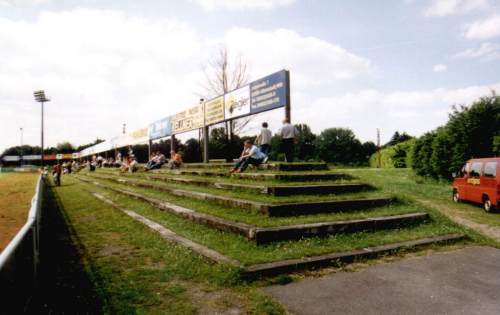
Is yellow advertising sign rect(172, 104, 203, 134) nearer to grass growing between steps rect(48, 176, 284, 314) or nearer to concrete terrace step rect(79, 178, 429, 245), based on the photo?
concrete terrace step rect(79, 178, 429, 245)

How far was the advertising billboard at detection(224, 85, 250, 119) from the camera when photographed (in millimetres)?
13906

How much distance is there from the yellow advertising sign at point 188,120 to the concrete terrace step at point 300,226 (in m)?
11.0

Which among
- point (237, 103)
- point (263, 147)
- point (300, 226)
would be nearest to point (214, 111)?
point (237, 103)

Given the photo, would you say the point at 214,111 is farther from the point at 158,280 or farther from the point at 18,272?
the point at 18,272

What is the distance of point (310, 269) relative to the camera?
4.73m

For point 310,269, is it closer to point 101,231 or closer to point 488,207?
point 101,231

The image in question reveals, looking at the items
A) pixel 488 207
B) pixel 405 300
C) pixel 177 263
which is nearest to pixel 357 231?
pixel 405 300

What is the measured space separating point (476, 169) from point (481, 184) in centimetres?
63

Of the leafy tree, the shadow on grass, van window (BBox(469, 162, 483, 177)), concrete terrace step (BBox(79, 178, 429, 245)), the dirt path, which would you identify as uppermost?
the leafy tree

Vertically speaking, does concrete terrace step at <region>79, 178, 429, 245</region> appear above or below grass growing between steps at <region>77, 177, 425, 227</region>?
below

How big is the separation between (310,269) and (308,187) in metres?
3.61

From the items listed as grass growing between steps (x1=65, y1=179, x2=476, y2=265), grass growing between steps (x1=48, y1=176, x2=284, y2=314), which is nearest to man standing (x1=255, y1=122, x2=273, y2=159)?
grass growing between steps (x1=65, y1=179, x2=476, y2=265)

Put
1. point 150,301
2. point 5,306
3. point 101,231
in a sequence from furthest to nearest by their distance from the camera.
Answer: point 101,231 → point 150,301 → point 5,306

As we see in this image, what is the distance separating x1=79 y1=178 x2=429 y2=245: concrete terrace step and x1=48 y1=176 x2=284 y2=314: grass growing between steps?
38.3 inches
